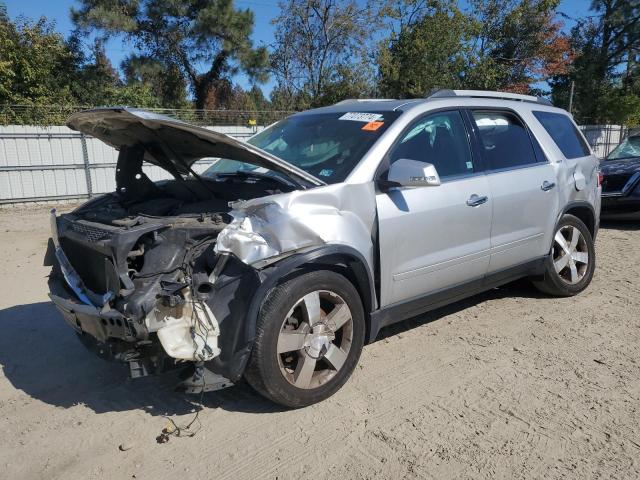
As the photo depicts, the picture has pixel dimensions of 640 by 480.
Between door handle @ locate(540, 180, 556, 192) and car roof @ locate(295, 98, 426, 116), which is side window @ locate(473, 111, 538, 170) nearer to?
door handle @ locate(540, 180, 556, 192)

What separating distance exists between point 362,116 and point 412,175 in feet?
2.77

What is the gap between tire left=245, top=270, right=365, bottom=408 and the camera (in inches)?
116

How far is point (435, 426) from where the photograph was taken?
3.05 metres

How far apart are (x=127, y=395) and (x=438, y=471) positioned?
2028mm

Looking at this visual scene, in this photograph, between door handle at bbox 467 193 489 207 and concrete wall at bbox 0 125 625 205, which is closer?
door handle at bbox 467 193 489 207

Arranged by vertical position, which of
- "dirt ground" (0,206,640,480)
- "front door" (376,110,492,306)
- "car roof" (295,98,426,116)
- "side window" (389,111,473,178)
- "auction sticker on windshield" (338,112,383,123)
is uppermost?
"car roof" (295,98,426,116)

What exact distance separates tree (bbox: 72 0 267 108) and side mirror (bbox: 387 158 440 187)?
2292 cm

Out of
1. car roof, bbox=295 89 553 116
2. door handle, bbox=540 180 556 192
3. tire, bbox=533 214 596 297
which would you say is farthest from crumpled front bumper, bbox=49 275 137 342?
tire, bbox=533 214 596 297

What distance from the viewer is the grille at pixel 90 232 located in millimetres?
3002

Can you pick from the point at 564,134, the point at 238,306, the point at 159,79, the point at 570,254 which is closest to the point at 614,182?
the point at 564,134

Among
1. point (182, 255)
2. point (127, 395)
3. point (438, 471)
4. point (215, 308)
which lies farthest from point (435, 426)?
point (127, 395)

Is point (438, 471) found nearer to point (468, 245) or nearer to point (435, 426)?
point (435, 426)

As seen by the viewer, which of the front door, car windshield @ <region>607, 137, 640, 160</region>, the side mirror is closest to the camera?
the side mirror

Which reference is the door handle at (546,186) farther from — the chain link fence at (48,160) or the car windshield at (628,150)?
the chain link fence at (48,160)
